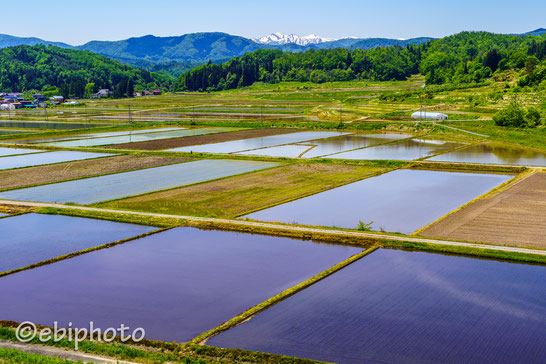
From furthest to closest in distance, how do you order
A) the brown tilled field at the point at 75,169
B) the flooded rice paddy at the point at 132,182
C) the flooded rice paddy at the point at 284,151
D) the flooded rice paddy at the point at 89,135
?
the flooded rice paddy at the point at 89,135 → the flooded rice paddy at the point at 284,151 → the brown tilled field at the point at 75,169 → the flooded rice paddy at the point at 132,182

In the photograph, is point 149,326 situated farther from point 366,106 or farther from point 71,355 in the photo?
point 366,106

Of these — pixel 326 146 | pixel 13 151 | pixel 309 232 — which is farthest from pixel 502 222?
pixel 13 151

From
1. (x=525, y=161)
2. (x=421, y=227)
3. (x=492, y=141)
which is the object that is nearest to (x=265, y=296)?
(x=421, y=227)

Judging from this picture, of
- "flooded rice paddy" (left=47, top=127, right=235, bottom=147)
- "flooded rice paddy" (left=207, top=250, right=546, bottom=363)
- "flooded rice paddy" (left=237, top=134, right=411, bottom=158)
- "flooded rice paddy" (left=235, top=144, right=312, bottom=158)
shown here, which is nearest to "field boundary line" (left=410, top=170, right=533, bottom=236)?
"flooded rice paddy" (left=207, top=250, right=546, bottom=363)

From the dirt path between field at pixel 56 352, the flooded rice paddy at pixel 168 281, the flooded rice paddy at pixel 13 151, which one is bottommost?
the dirt path between field at pixel 56 352

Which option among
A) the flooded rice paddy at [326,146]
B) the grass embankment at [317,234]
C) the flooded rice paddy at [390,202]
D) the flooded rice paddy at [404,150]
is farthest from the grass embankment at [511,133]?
the grass embankment at [317,234]

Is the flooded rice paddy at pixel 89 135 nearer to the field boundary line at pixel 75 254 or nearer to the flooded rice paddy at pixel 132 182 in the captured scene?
the flooded rice paddy at pixel 132 182

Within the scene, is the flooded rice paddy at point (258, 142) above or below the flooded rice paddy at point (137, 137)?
below
